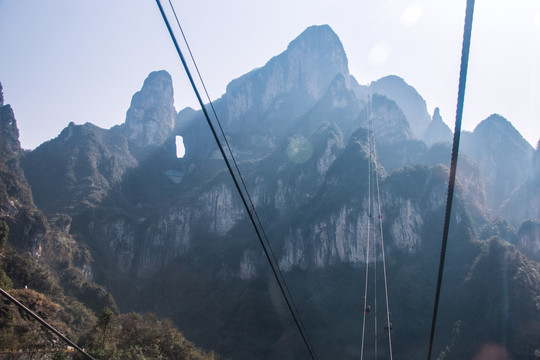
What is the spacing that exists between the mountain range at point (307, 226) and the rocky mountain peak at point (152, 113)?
151 cm

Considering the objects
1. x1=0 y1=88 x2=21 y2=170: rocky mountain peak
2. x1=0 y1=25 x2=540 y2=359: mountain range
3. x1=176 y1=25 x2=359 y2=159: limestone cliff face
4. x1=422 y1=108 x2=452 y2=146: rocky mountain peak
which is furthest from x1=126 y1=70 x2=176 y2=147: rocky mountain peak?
x1=422 y1=108 x2=452 y2=146: rocky mountain peak

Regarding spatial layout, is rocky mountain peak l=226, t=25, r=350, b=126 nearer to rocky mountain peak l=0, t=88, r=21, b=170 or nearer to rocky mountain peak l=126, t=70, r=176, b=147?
rocky mountain peak l=126, t=70, r=176, b=147

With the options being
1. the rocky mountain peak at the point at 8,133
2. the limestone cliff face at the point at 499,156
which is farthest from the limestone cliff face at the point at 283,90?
the rocky mountain peak at the point at 8,133

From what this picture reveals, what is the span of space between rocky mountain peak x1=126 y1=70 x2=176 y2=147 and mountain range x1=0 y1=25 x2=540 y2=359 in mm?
1505

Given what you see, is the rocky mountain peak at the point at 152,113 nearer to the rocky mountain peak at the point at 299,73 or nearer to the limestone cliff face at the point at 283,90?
the limestone cliff face at the point at 283,90

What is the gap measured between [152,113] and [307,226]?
373ft

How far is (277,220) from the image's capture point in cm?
11150

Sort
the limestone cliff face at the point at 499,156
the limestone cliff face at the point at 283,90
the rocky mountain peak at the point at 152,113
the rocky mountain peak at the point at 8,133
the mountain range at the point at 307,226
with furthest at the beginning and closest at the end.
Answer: the rocky mountain peak at the point at 152,113, the limestone cliff face at the point at 283,90, the limestone cliff face at the point at 499,156, the rocky mountain peak at the point at 8,133, the mountain range at the point at 307,226

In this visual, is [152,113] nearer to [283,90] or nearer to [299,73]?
[283,90]

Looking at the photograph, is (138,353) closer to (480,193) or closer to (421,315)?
(421,315)

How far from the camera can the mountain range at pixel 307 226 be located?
219 ft

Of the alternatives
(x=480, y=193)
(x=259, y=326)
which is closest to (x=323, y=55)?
(x=480, y=193)

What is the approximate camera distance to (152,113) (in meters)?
181

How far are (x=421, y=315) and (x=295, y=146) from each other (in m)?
73.0
